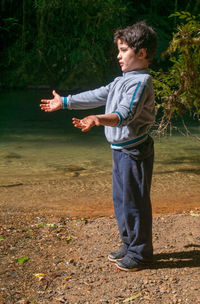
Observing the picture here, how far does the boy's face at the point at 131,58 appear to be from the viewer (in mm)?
2725

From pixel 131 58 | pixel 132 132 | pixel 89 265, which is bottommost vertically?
pixel 89 265

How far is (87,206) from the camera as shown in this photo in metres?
5.01

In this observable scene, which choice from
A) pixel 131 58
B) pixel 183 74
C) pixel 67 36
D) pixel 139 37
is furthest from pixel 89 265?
pixel 67 36

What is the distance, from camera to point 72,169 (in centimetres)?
667

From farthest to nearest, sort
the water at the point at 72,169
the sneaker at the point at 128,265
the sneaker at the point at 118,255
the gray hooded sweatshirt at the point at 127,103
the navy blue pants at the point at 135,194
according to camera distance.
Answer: the water at the point at 72,169 < the sneaker at the point at 118,255 < the sneaker at the point at 128,265 < the navy blue pants at the point at 135,194 < the gray hooded sweatshirt at the point at 127,103

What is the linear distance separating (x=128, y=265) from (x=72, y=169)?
3.86 m

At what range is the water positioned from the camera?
17.0 feet

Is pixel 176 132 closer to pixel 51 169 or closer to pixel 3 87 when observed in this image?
pixel 51 169

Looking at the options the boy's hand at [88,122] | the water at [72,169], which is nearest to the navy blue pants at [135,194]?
the boy's hand at [88,122]

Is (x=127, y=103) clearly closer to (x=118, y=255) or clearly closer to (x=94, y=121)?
(x=94, y=121)

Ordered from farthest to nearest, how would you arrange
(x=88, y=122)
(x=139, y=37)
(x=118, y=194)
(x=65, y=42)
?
(x=65, y=42) → (x=118, y=194) → (x=139, y=37) → (x=88, y=122)

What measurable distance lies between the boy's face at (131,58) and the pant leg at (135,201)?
545 millimetres

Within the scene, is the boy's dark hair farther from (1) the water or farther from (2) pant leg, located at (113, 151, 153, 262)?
(1) the water

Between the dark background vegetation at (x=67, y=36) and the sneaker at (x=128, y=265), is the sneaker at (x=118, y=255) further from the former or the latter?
the dark background vegetation at (x=67, y=36)
